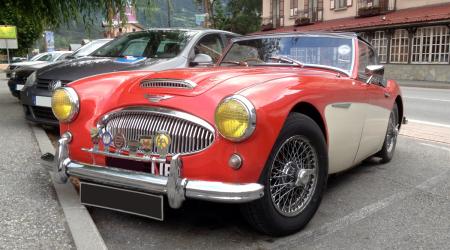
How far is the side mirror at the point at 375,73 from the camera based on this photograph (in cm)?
446

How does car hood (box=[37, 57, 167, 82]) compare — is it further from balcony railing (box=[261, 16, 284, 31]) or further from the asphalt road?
balcony railing (box=[261, 16, 284, 31])

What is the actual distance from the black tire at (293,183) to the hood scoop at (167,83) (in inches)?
27.4

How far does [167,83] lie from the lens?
3242mm

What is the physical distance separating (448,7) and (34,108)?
22826 mm

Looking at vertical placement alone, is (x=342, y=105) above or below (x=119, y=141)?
above

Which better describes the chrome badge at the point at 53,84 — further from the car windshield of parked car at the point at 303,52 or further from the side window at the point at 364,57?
the side window at the point at 364,57

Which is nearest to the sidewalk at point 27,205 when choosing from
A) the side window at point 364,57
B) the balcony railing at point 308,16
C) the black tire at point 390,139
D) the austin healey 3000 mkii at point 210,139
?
the austin healey 3000 mkii at point 210,139

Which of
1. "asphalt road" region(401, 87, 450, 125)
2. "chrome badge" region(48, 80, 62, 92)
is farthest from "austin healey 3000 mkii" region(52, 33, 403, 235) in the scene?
"asphalt road" region(401, 87, 450, 125)

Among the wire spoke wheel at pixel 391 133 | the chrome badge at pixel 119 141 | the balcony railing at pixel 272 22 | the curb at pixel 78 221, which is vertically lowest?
the curb at pixel 78 221

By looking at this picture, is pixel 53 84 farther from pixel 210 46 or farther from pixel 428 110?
pixel 428 110

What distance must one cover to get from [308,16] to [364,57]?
32634 millimetres

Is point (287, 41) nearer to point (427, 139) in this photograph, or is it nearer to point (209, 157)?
point (209, 157)

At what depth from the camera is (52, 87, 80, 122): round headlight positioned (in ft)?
11.5

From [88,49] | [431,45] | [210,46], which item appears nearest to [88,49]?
[88,49]
